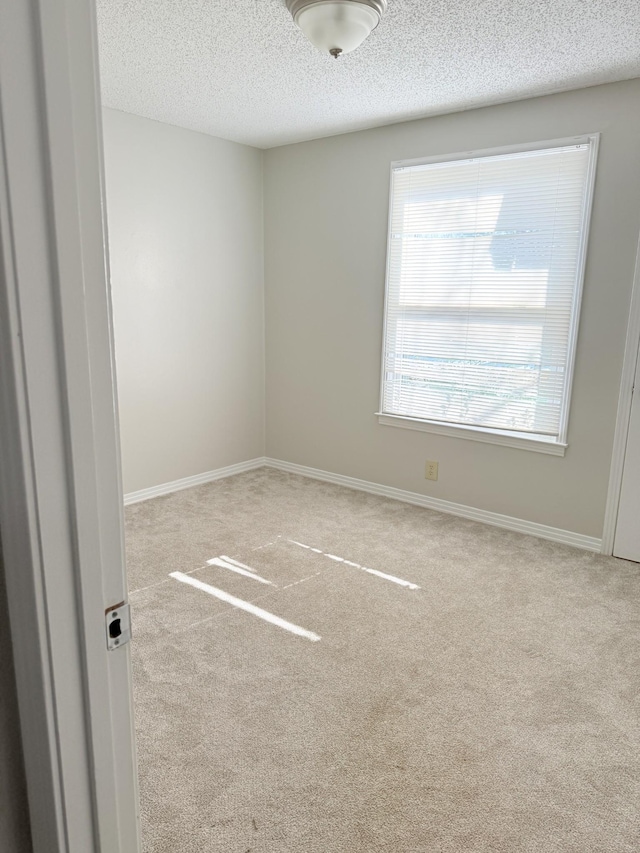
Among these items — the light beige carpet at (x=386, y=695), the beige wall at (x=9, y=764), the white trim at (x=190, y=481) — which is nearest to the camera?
the beige wall at (x=9, y=764)

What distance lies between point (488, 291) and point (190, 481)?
2.48 m

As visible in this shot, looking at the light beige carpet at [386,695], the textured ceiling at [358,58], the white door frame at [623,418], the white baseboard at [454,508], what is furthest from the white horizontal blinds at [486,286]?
the light beige carpet at [386,695]

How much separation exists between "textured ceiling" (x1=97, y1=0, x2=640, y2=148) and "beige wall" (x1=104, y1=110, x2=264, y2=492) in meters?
0.35

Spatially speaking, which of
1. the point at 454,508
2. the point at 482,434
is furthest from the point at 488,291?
the point at 454,508

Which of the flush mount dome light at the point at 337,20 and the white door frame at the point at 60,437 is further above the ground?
the flush mount dome light at the point at 337,20

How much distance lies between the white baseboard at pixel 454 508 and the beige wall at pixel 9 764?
3185 millimetres

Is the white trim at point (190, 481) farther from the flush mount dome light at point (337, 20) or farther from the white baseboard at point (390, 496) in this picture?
the flush mount dome light at point (337, 20)

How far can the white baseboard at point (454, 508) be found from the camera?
11.1 feet

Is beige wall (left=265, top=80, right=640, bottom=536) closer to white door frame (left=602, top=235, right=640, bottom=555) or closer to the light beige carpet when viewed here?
white door frame (left=602, top=235, right=640, bottom=555)

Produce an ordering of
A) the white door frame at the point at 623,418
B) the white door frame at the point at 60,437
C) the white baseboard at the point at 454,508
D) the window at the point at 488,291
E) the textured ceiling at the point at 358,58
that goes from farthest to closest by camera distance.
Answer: the white baseboard at the point at 454,508 → the window at the point at 488,291 → the white door frame at the point at 623,418 → the textured ceiling at the point at 358,58 → the white door frame at the point at 60,437

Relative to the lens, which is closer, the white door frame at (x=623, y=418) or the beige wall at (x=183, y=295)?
the white door frame at (x=623, y=418)

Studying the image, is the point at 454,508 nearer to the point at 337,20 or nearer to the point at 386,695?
the point at 386,695

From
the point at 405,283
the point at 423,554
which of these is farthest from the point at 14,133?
the point at 405,283

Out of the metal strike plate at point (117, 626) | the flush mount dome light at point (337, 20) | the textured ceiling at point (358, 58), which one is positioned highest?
the textured ceiling at point (358, 58)
